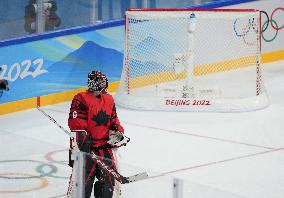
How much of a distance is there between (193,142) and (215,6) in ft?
13.8

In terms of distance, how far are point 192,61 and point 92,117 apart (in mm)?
4844

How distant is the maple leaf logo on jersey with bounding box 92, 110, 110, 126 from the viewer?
4.87 meters

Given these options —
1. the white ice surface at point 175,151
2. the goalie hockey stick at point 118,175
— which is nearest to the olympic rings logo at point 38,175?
the white ice surface at point 175,151

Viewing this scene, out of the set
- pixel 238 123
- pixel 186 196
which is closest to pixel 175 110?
pixel 238 123

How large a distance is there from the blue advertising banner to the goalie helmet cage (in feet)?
1.59

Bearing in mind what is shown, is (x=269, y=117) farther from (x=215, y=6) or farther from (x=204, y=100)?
(x=215, y=6)

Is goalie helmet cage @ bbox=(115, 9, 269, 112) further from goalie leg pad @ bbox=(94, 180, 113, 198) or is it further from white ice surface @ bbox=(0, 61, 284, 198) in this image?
goalie leg pad @ bbox=(94, 180, 113, 198)

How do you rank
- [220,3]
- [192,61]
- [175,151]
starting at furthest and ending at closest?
[220,3] → [192,61] → [175,151]

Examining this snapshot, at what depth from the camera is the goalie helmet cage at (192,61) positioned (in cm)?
953

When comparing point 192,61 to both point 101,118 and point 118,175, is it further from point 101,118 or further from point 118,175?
point 118,175

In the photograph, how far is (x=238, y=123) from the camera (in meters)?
8.76

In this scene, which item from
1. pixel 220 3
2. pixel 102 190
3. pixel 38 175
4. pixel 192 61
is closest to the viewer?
pixel 102 190

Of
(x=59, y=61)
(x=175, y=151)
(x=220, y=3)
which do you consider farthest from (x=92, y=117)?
(x=220, y=3)

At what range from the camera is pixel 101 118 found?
16.0 feet
